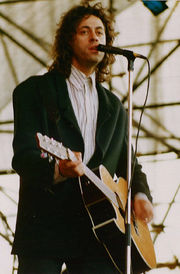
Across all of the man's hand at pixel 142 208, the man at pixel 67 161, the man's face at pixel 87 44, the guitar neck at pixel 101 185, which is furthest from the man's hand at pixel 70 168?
the man's face at pixel 87 44

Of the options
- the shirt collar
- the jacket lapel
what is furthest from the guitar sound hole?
the shirt collar

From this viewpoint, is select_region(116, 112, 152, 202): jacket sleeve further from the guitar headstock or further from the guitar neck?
the guitar headstock

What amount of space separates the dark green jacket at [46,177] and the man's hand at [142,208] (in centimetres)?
27

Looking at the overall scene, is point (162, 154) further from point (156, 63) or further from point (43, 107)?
point (43, 107)

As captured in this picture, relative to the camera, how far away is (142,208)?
258 centimetres

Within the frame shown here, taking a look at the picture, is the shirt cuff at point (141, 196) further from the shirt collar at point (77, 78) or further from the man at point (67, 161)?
the shirt collar at point (77, 78)

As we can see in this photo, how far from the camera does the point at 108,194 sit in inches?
93.6

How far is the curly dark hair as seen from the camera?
2.81 meters

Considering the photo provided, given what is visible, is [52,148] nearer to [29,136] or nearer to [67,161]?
[67,161]

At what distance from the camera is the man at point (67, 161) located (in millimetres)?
2152

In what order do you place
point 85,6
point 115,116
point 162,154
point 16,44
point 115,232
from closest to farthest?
1. point 115,232
2. point 115,116
3. point 85,6
4. point 16,44
5. point 162,154

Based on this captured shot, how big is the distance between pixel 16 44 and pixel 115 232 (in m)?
3.79

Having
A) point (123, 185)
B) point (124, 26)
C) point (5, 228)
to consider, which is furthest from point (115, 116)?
point (5, 228)

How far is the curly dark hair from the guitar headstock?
0.75m
